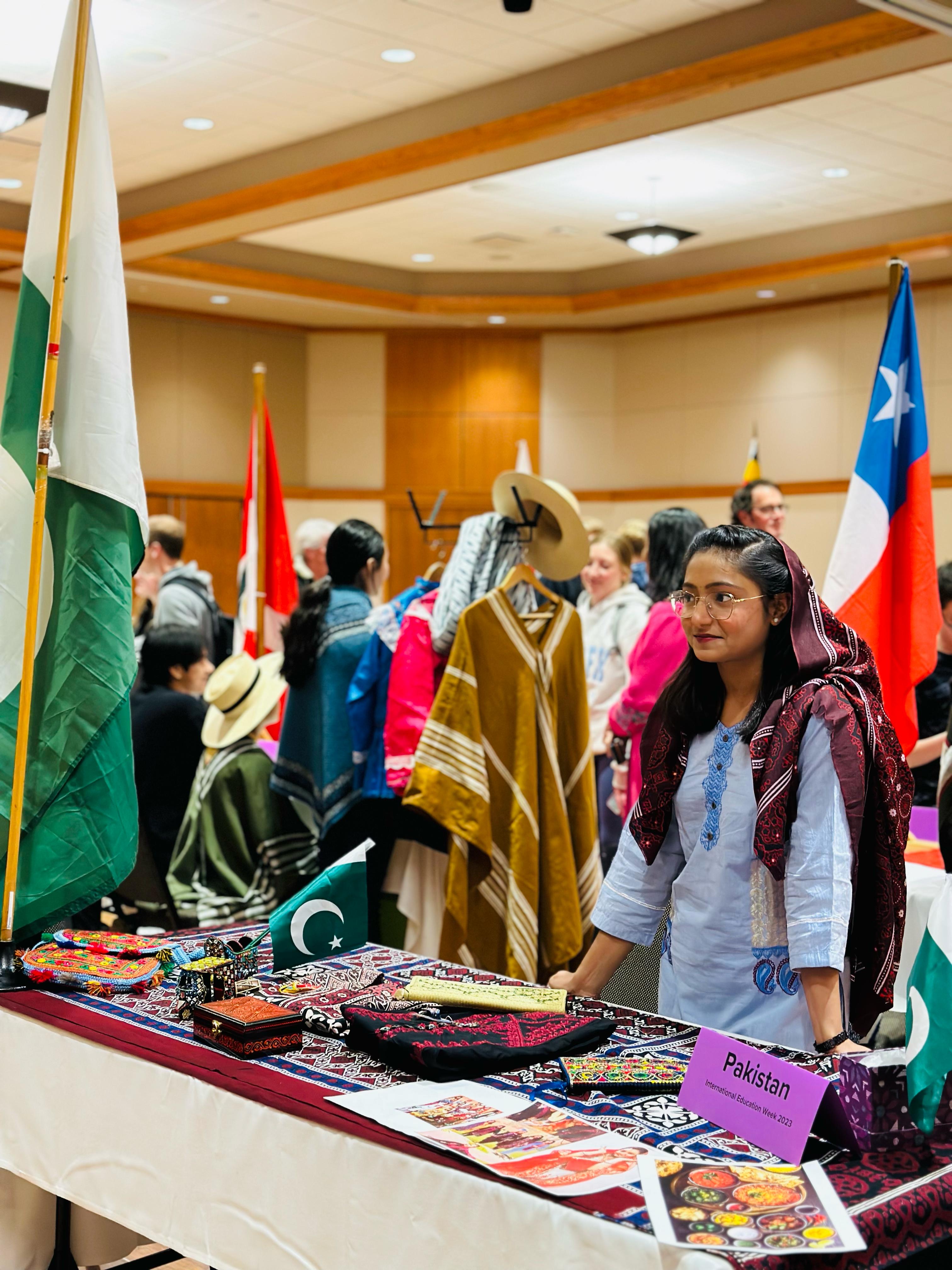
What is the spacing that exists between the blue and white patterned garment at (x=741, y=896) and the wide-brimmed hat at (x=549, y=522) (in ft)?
4.84

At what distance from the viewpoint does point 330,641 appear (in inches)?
167

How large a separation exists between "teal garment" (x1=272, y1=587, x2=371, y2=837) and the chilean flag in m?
1.44

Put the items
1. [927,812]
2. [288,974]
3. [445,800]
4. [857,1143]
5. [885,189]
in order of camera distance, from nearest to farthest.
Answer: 1. [857,1143]
2. [288,974]
3. [445,800]
4. [927,812]
5. [885,189]

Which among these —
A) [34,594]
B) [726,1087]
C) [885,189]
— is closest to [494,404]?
[885,189]

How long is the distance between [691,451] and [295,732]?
32.5 ft

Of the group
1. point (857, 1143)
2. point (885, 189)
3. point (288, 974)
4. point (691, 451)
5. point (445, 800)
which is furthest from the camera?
point (691, 451)

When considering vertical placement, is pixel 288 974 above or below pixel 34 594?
below

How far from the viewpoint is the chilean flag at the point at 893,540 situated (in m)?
4.22

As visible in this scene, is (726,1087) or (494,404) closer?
(726,1087)

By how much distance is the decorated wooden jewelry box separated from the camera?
2051 millimetres

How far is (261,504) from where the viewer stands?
21.8ft

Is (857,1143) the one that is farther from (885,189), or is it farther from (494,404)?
(494,404)

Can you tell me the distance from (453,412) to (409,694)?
10519mm

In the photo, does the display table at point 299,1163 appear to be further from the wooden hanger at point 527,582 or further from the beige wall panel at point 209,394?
the beige wall panel at point 209,394
